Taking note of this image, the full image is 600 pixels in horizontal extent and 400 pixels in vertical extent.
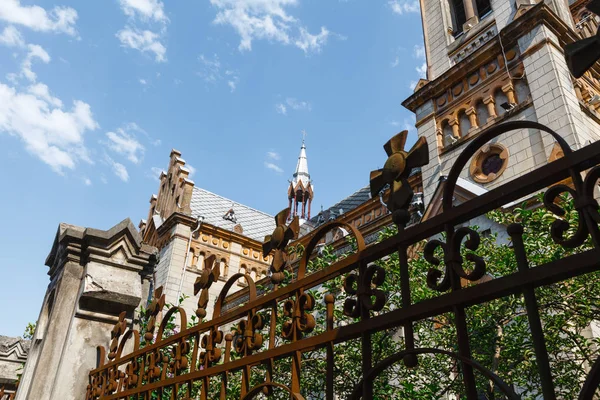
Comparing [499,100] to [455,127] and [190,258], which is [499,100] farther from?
[190,258]

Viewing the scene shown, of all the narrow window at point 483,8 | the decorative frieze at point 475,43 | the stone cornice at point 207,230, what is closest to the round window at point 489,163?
the decorative frieze at point 475,43

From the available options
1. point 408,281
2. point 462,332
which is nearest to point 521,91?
point 408,281

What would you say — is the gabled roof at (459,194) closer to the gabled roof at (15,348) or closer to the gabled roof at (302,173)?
the gabled roof at (15,348)

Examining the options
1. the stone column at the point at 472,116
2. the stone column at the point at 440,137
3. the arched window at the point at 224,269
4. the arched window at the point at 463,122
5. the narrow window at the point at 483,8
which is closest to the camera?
the stone column at the point at 472,116

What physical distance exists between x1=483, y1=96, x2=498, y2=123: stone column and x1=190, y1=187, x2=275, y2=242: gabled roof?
527 inches

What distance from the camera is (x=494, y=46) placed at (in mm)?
12484

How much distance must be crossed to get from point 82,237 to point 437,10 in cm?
1521

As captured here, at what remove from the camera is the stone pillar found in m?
3.76

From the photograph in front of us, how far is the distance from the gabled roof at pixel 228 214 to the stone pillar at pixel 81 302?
1882cm

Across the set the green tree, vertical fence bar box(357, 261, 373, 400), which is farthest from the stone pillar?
vertical fence bar box(357, 261, 373, 400)

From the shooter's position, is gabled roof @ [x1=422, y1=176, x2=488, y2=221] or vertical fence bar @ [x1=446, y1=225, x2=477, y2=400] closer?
vertical fence bar @ [x1=446, y1=225, x2=477, y2=400]

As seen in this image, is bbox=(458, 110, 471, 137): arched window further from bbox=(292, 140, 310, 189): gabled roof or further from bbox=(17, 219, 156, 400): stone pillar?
bbox=(292, 140, 310, 189): gabled roof

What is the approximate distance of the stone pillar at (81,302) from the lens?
3.76 m

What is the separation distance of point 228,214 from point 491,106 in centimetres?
1677
